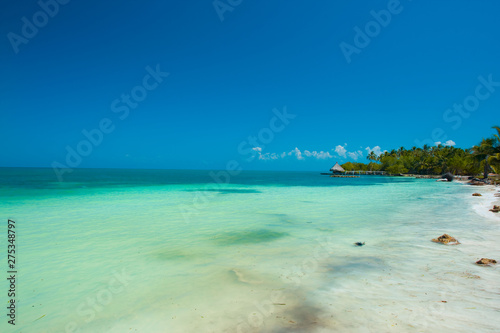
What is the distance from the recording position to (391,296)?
439 cm

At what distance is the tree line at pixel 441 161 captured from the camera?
1555 inches

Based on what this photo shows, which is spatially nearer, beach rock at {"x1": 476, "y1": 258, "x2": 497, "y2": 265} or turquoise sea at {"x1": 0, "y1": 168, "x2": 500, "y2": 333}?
turquoise sea at {"x1": 0, "y1": 168, "x2": 500, "y2": 333}

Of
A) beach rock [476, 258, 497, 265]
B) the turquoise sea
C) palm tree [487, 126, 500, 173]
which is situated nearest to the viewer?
the turquoise sea

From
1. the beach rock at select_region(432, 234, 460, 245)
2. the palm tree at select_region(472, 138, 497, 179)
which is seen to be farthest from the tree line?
the beach rock at select_region(432, 234, 460, 245)

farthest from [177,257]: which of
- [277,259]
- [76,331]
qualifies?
[76,331]

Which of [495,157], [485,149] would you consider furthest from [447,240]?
[485,149]

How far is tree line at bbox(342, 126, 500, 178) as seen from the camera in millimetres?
39500

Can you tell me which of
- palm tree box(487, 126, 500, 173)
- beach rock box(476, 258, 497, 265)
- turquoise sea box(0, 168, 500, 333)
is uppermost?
palm tree box(487, 126, 500, 173)

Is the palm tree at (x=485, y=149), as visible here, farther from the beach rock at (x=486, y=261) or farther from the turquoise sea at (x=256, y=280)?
the beach rock at (x=486, y=261)

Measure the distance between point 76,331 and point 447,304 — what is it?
18.2 feet

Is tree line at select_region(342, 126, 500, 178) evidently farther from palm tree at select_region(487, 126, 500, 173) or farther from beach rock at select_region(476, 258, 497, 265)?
beach rock at select_region(476, 258, 497, 265)

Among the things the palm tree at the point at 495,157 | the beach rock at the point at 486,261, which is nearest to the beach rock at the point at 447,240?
the beach rock at the point at 486,261

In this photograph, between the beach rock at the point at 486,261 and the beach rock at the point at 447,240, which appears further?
the beach rock at the point at 447,240

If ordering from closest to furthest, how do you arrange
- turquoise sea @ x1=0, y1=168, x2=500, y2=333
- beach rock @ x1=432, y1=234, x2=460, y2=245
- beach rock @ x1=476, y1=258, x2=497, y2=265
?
1. turquoise sea @ x1=0, y1=168, x2=500, y2=333
2. beach rock @ x1=476, y1=258, x2=497, y2=265
3. beach rock @ x1=432, y1=234, x2=460, y2=245
